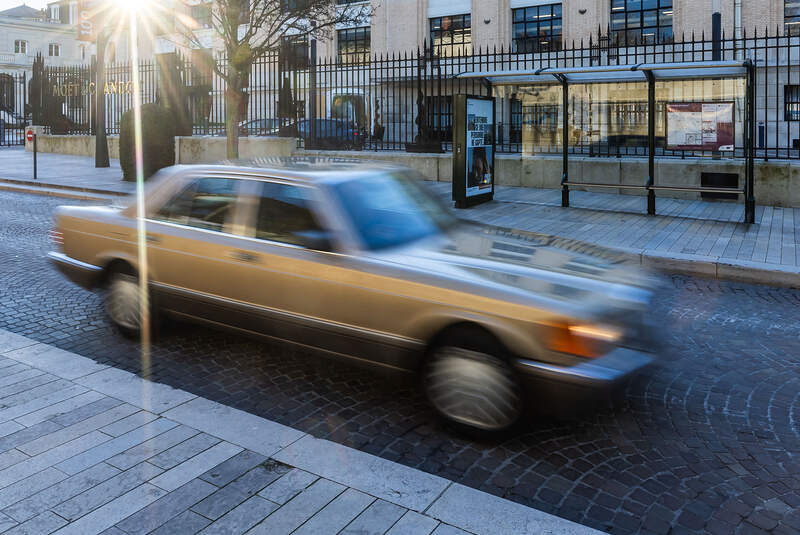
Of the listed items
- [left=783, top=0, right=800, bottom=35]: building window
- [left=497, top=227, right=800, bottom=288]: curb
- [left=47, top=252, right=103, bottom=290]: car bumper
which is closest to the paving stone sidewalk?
[left=47, top=252, right=103, bottom=290]: car bumper

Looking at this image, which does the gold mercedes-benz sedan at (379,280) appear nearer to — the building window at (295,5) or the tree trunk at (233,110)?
the tree trunk at (233,110)

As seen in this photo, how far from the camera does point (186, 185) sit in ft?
18.8

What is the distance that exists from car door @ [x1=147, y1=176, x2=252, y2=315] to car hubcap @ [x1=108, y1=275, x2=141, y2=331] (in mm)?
274

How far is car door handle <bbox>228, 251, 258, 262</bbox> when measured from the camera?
511 centimetres

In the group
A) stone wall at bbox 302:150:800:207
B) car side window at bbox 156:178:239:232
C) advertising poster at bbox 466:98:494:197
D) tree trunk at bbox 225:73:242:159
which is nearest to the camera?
car side window at bbox 156:178:239:232

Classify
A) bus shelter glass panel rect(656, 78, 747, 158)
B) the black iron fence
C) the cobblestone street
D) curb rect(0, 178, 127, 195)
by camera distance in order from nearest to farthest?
1. the cobblestone street
2. bus shelter glass panel rect(656, 78, 747, 158)
3. the black iron fence
4. curb rect(0, 178, 127, 195)

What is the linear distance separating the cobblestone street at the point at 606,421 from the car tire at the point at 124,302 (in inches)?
5.6

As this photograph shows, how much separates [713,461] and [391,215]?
247 cm

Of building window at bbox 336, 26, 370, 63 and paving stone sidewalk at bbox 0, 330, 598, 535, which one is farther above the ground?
building window at bbox 336, 26, 370, 63

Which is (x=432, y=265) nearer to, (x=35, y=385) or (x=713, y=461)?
(x=713, y=461)

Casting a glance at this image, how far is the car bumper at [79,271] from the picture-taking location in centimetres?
614

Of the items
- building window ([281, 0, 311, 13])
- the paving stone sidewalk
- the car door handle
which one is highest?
building window ([281, 0, 311, 13])

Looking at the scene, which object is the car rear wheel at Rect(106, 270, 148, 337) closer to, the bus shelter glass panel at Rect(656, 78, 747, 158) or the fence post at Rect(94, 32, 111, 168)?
the bus shelter glass panel at Rect(656, 78, 747, 158)

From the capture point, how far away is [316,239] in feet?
15.7
